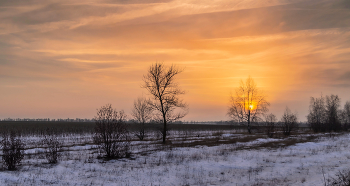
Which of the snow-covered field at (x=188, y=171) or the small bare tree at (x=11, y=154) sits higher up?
the small bare tree at (x=11, y=154)

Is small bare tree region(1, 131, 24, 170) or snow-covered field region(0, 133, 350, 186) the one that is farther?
small bare tree region(1, 131, 24, 170)

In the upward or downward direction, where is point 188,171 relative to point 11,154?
downward

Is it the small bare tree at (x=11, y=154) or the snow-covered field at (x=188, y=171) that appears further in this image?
the small bare tree at (x=11, y=154)

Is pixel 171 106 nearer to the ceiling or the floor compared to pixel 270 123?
nearer to the ceiling

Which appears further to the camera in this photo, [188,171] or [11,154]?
[188,171]

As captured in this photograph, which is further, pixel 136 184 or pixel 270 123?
pixel 270 123

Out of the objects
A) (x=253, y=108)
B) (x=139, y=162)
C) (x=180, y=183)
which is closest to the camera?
(x=180, y=183)

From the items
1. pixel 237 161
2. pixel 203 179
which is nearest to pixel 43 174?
pixel 203 179

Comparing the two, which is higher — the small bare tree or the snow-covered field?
the small bare tree

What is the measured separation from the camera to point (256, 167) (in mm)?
13633

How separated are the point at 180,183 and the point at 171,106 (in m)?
17.0

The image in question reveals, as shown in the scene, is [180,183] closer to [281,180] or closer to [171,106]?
[281,180]

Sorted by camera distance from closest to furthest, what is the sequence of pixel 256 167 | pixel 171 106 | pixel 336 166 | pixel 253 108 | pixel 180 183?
pixel 180 183 < pixel 336 166 < pixel 256 167 < pixel 171 106 < pixel 253 108

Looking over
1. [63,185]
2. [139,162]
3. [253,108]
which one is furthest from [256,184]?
[253,108]
